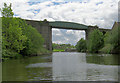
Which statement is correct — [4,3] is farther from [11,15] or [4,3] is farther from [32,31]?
[32,31]

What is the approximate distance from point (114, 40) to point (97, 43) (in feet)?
64.1

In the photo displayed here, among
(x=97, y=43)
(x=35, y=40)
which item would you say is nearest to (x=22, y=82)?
(x=35, y=40)

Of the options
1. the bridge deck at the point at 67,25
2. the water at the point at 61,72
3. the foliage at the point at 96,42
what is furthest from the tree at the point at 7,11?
the bridge deck at the point at 67,25

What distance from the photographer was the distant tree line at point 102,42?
125ft

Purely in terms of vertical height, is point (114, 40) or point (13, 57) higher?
point (114, 40)

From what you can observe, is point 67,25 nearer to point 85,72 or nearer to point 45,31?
point 45,31

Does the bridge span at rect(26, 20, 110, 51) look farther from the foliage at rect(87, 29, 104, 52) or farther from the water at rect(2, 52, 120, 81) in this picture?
the water at rect(2, 52, 120, 81)

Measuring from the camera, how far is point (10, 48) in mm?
24625

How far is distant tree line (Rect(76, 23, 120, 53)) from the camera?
125ft

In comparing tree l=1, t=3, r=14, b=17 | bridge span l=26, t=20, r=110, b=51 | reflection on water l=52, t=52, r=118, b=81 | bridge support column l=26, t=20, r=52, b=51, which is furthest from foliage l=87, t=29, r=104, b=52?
reflection on water l=52, t=52, r=118, b=81

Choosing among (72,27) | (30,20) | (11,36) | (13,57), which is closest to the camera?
(11,36)

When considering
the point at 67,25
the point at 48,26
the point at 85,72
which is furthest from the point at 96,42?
the point at 85,72

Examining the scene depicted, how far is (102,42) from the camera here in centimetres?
5766

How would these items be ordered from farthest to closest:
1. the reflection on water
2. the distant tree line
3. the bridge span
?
the bridge span → the distant tree line → the reflection on water
